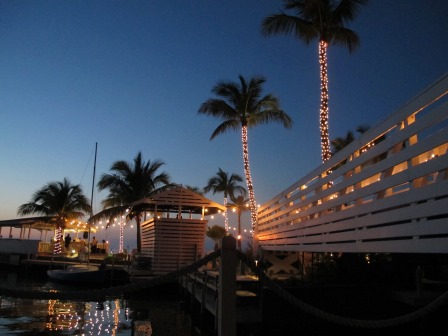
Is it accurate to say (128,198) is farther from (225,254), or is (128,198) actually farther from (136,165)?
(225,254)

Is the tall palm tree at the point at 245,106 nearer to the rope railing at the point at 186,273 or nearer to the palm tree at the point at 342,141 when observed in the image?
the palm tree at the point at 342,141

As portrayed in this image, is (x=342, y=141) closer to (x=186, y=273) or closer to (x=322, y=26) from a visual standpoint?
(x=322, y=26)

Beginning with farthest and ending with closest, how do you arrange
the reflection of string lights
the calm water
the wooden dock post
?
the reflection of string lights, the calm water, the wooden dock post

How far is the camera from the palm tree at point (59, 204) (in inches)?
1583

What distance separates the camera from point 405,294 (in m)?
8.06

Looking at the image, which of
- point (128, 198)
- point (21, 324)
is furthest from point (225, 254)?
point (128, 198)

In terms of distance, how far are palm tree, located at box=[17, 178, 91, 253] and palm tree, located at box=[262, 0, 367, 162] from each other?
30.2 meters

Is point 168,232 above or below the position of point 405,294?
above

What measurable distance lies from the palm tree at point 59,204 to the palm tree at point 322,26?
30186mm

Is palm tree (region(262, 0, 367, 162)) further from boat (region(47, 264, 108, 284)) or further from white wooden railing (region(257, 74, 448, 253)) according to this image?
boat (region(47, 264, 108, 284))

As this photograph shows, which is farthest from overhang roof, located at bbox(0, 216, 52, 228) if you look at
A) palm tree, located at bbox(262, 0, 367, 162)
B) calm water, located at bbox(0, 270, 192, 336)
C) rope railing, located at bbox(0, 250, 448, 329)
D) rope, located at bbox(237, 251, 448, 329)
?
rope, located at bbox(237, 251, 448, 329)

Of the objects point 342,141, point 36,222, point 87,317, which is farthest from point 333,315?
point 36,222

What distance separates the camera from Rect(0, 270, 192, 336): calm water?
1231 centimetres

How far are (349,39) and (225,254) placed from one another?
15862mm
